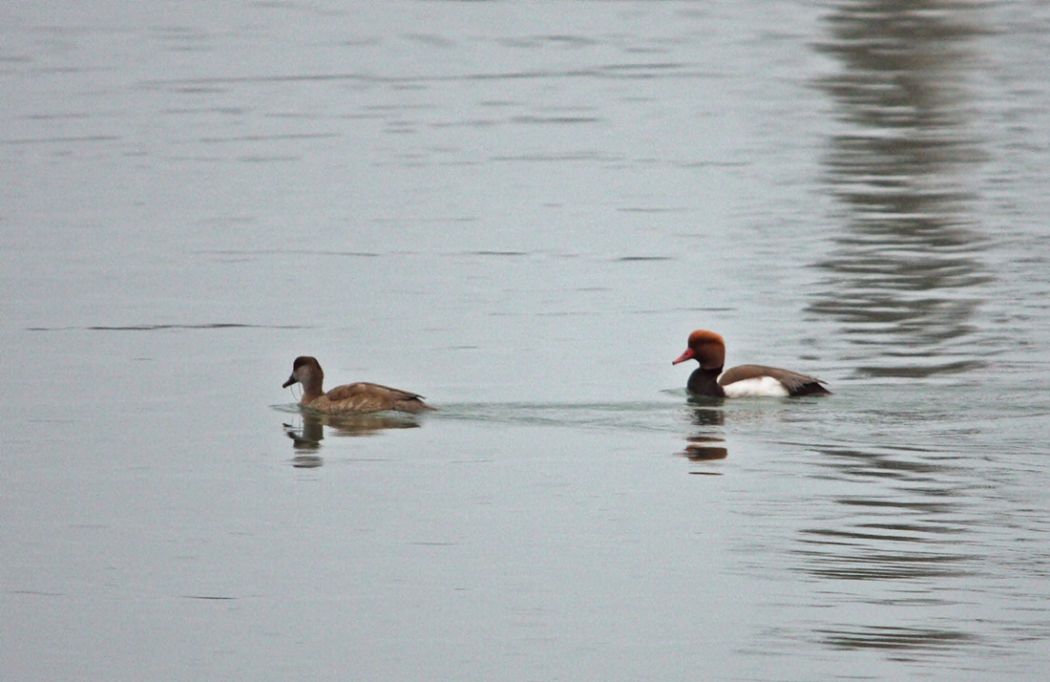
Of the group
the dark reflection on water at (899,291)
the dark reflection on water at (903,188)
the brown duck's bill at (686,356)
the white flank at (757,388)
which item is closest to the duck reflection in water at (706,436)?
the white flank at (757,388)

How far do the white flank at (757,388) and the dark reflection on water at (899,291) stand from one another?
0.75m

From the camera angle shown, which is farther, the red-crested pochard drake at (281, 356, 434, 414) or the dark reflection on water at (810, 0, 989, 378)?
the dark reflection on water at (810, 0, 989, 378)

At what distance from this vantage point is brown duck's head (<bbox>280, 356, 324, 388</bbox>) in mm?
15875

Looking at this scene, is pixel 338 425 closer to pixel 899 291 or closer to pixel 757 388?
pixel 757 388

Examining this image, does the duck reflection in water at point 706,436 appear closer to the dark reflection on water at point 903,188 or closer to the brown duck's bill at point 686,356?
the brown duck's bill at point 686,356

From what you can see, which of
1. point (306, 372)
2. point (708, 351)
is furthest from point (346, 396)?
point (708, 351)

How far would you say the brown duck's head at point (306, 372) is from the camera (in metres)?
15.9

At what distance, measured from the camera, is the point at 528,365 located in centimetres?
1698

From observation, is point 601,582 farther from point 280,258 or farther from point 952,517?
point 280,258

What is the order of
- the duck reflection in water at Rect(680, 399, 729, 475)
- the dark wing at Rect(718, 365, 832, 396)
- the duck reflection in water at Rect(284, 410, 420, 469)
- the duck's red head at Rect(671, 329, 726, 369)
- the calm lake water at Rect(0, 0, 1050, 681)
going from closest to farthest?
1. the calm lake water at Rect(0, 0, 1050, 681)
2. the duck reflection in water at Rect(680, 399, 729, 475)
3. the duck reflection in water at Rect(284, 410, 420, 469)
4. the dark wing at Rect(718, 365, 832, 396)
5. the duck's red head at Rect(671, 329, 726, 369)

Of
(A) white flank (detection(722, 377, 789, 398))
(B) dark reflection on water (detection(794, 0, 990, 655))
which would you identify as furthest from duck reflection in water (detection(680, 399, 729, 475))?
(B) dark reflection on water (detection(794, 0, 990, 655))

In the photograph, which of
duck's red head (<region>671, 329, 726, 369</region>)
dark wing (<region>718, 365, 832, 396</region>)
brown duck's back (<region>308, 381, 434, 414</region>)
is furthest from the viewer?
duck's red head (<region>671, 329, 726, 369</region>)

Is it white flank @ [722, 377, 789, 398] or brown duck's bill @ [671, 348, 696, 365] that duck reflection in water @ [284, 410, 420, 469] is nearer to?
brown duck's bill @ [671, 348, 696, 365]

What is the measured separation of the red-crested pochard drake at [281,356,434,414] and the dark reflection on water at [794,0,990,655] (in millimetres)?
2993
